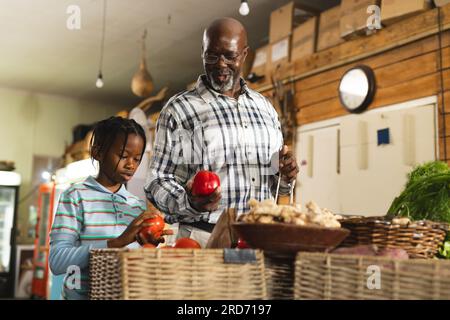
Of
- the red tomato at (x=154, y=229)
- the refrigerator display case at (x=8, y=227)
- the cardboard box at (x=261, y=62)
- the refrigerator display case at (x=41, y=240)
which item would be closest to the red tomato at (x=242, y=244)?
the red tomato at (x=154, y=229)

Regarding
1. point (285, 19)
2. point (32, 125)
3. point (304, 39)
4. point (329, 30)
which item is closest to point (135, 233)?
point (329, 30)

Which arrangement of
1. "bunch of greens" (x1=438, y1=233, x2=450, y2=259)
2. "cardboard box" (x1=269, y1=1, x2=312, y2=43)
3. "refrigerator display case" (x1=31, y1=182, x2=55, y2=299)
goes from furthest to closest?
"refrigerator display case" (x1=31, y1=182, x2=55, y2=299)
"cardboard box" (x1=269, y1=1, x2=312, y2=43)
"bunch of greens" (x1=438, y1=233, x2=450, y2=259)

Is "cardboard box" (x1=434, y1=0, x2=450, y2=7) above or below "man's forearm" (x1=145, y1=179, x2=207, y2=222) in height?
above

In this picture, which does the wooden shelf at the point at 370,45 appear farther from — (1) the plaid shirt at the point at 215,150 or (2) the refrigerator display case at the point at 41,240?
(2) the refrigerator display case at the point at 41,240

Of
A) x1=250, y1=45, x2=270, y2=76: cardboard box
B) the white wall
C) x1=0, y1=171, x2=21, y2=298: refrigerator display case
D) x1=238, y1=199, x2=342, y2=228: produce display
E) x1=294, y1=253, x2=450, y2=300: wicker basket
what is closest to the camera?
x1=294, y1=253, x2=450, y2=300: wicker basket

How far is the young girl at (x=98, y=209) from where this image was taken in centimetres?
165

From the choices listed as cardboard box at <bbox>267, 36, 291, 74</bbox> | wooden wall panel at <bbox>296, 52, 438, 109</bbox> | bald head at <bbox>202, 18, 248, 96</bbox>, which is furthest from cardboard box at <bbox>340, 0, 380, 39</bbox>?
bald head at <bbox>202, 18, 248, 96</bbox>

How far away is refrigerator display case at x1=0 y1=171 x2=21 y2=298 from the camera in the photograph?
8789mm

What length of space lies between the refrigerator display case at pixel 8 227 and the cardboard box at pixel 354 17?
6297 millimetres

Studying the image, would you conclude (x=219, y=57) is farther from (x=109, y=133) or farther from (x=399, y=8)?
(x=399, y=8)

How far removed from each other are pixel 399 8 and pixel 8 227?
7189mm

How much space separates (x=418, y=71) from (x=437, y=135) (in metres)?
0.53

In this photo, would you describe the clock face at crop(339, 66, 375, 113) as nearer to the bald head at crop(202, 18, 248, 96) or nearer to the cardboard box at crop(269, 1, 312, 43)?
the cardboard box at crop(269, 1, 312, 43)

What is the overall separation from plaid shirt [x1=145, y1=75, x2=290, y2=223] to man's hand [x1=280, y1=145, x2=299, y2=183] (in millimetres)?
127
